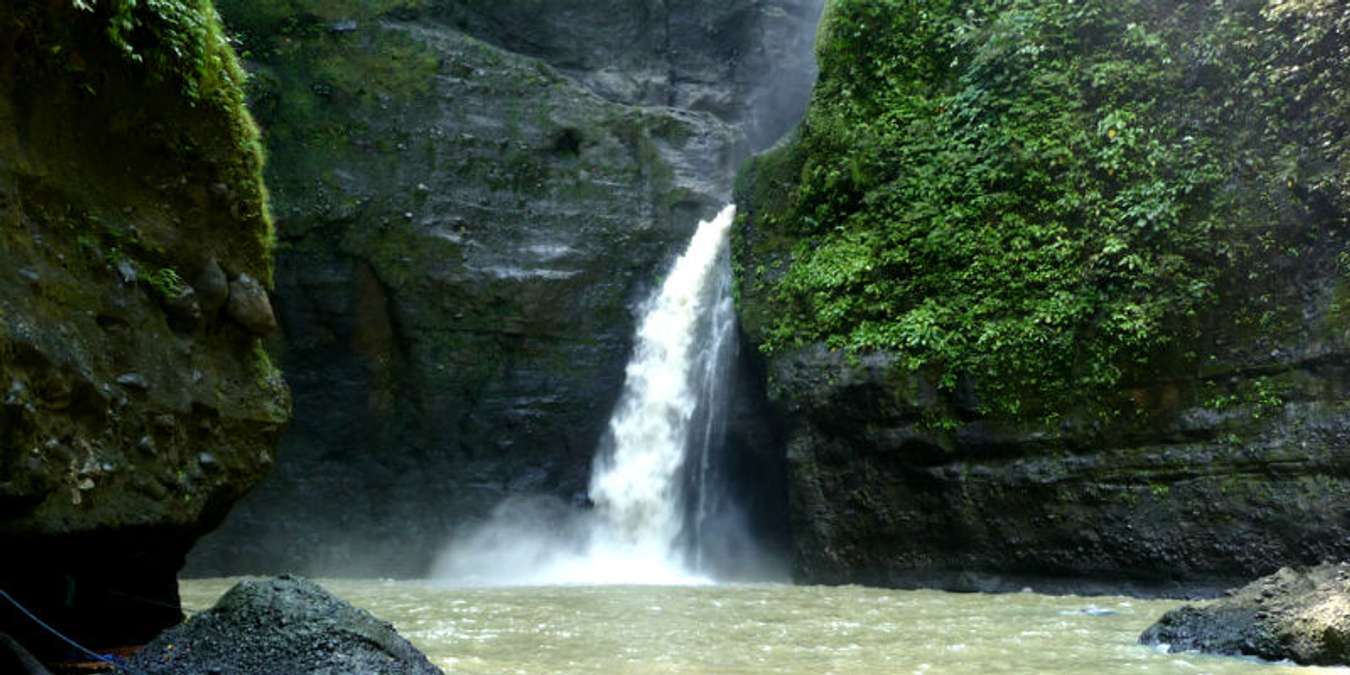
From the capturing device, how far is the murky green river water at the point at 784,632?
514cm

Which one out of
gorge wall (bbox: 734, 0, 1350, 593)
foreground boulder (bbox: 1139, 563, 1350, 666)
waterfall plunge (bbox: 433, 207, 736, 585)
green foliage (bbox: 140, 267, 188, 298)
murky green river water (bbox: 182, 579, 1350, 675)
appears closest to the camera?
foreground boulder (bbox: 1139, 563, 1350, 666)

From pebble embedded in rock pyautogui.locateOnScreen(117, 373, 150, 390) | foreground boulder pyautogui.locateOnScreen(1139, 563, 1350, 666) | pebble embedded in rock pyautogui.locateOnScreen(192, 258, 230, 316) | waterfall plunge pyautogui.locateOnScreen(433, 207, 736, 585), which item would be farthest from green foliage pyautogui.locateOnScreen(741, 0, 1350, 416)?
pebble embedded in rock pyautogui.locateOnScreen(117, 373, 150, 390)

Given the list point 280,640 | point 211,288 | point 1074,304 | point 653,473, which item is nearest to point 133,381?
point 211,288

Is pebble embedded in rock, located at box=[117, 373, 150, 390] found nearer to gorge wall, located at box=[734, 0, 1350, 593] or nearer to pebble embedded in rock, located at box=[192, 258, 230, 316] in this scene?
pebble embedded in rock, located at box=[192, 258, 230, 316]

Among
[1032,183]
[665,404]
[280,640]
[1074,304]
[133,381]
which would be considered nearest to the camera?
[280,640]

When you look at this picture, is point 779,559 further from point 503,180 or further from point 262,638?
point 262,638

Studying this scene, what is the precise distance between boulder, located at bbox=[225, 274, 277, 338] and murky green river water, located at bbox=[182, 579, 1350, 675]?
7.29 ft

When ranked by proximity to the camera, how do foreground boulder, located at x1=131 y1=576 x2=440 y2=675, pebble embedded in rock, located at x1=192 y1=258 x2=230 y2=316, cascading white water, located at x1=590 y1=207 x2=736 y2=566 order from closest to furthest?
foreground boulder, located at x1=131 y1=576 x2=440 y2=675
pebble embedded in rock, located at x1=192 y1=258 x2=230 y2=316
cascading white water, located at x1=590 y1=207 x2=736 y2=566

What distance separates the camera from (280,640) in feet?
14.7

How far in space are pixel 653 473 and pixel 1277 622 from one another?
9.74 metres

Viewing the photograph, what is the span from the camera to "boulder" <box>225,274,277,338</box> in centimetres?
612

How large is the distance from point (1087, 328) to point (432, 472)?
9943 mm

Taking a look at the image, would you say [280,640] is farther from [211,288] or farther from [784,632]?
[784,632]

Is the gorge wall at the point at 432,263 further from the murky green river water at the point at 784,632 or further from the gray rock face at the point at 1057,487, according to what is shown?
the murky green river water at the point at 784,632
